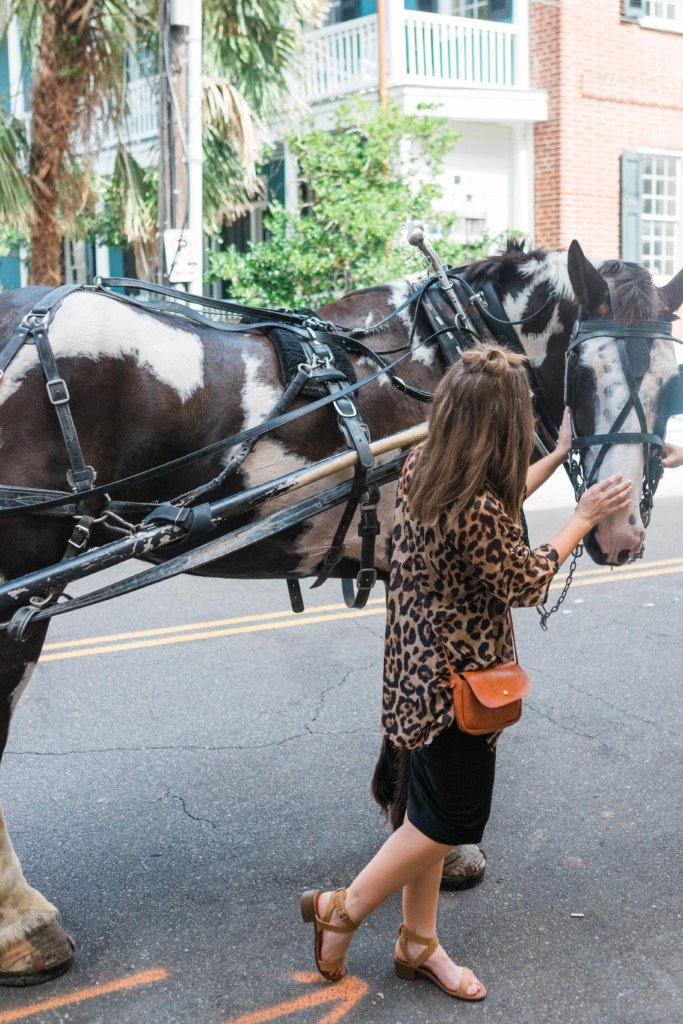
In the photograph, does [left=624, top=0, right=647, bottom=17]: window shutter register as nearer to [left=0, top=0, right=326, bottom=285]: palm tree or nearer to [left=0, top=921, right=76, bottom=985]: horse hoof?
[left=0, top=0, right=326, bottom=285]: palm tree

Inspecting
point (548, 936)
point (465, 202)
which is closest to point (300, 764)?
point (548, 936)

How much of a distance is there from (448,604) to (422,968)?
1.15 metres

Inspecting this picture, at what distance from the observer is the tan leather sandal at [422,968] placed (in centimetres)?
282

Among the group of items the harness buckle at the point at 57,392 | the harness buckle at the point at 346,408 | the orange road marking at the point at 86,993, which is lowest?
the orange road marking at the point at 86,993

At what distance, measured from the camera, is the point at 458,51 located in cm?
1557

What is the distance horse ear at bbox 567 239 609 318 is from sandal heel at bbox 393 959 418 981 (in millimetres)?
2111

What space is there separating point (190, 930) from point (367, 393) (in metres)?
1.83

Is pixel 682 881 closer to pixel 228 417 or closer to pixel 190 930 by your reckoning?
pixel 190 930

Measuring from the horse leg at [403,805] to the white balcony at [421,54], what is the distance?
13363 mm

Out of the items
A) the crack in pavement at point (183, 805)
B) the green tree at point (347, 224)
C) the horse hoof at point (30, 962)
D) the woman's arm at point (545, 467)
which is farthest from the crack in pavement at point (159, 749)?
the green tree at point (347, 224)

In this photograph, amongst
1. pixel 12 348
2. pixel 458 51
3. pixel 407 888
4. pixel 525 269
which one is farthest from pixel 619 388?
pixel 458 51

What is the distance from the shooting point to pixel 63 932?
3.00 metres

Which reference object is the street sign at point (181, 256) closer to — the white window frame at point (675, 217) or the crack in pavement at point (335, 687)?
the crack in pavement at point (335, 687)

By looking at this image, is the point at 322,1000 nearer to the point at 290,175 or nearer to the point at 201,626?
the point at 201,626
